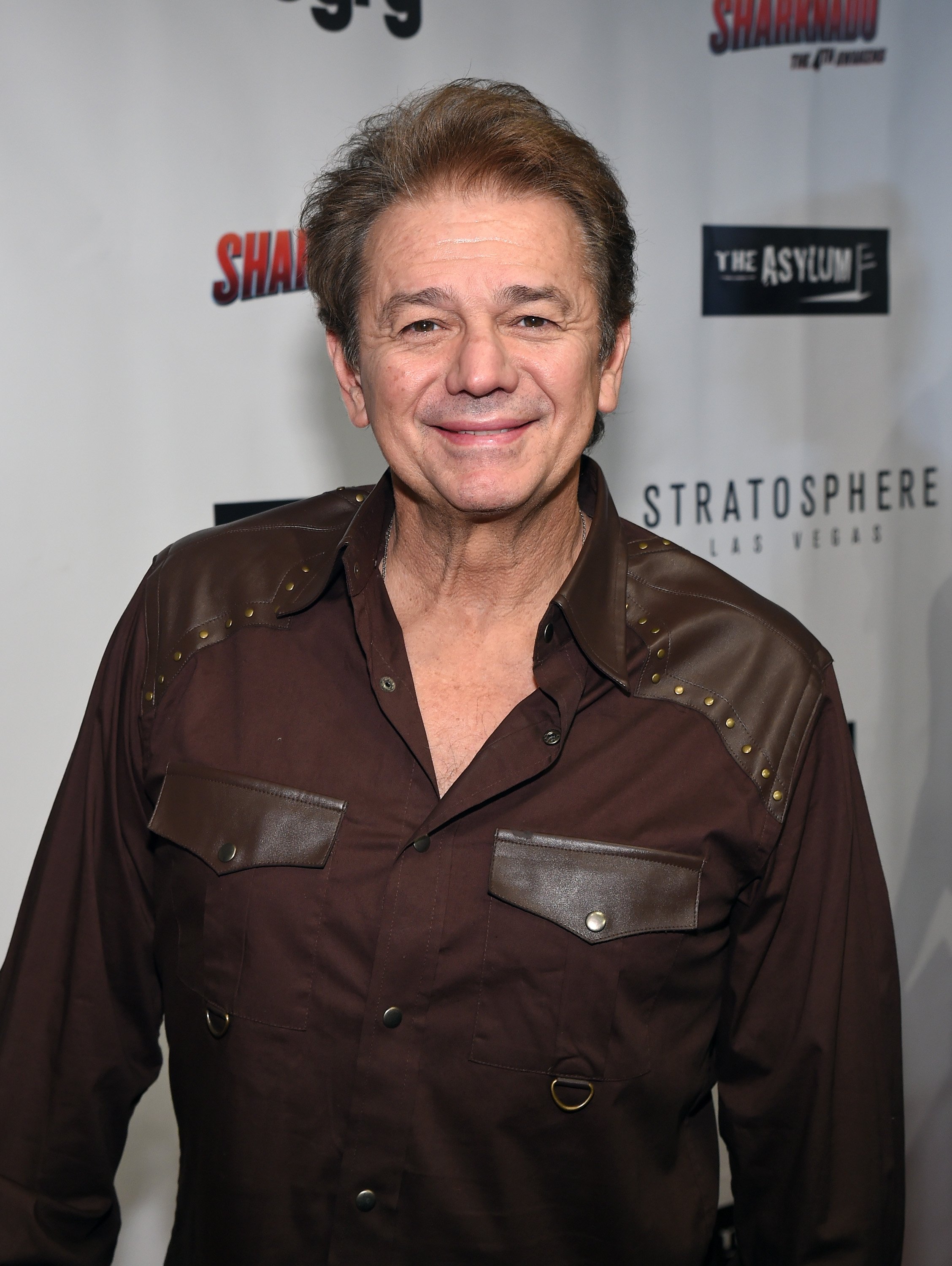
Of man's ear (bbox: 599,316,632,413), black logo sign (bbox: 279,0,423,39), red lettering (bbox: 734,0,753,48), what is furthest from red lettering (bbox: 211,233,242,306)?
red lettering (bbox: 734,0,753,48)

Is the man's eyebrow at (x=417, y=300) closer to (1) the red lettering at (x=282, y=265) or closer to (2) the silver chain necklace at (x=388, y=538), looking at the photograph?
(2) the silver chain necklace at (x=388, y=538)

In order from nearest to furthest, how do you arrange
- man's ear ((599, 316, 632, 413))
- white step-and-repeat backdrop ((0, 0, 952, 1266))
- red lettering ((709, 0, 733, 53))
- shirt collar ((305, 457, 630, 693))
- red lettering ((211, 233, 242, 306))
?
shirt collar ((305, 457, 630, 693))
man's ear ((599, 316, 632, 413))
white step-and-repeat backdrop ((0, 0, 952, 1266))
red lettering ((211, 233, 242, 306))
red lettering ((709, 0, 733, 53))

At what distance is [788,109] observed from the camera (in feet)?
7.80

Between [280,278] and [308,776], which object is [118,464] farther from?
[308,776]

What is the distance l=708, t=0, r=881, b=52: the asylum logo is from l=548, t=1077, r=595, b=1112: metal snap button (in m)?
1.95

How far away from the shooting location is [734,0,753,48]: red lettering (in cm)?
231

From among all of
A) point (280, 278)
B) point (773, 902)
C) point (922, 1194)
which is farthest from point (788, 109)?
point (922, 1194)

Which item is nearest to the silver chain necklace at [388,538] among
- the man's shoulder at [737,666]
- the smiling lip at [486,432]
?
the man's shoulder at [737,666]

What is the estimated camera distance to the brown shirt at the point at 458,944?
1.20 m

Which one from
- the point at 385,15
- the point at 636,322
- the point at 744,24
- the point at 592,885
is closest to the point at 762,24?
the point at 744,24

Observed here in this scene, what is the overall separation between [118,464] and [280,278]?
1.35 feet

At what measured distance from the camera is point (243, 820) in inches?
49.1

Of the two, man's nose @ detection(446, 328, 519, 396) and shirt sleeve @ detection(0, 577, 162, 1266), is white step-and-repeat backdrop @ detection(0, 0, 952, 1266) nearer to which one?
shirt sleeve @ detection(0, 577, 162, 1266)

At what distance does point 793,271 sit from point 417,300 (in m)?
1.42
